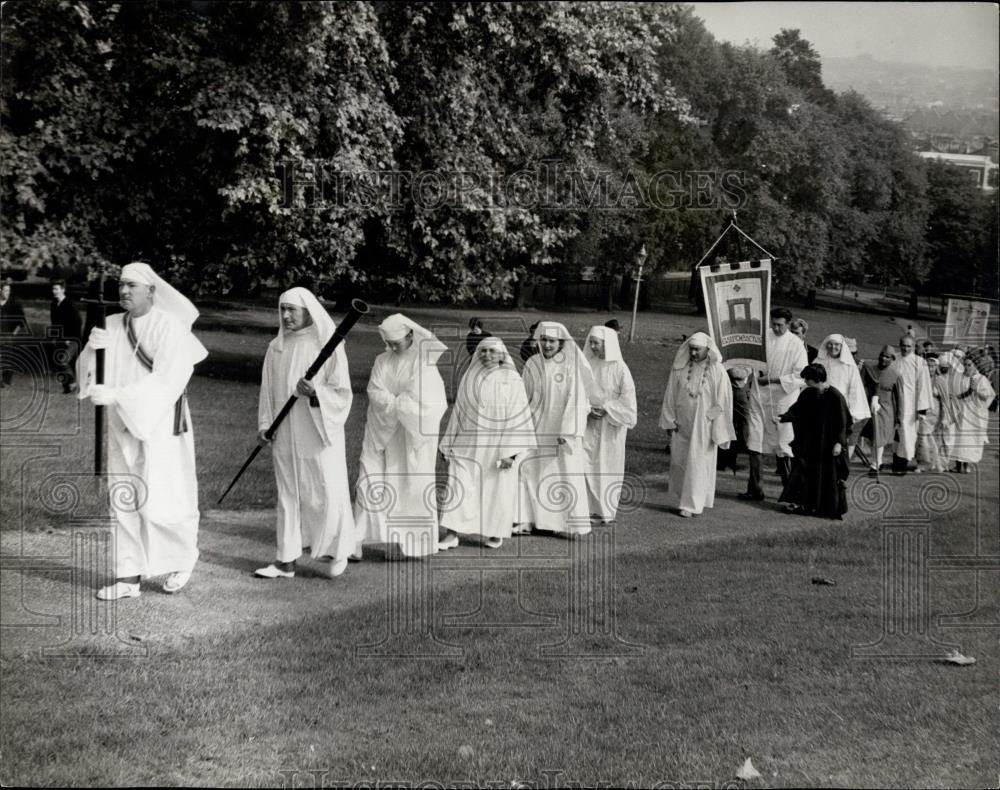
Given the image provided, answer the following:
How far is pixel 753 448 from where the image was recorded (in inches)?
369

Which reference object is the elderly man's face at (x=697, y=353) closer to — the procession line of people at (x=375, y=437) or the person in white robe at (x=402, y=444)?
the procession line of people at (x=375, y=437)

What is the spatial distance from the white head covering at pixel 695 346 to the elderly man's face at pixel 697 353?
0.05 ft

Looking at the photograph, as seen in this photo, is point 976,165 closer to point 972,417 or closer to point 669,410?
point 669,410

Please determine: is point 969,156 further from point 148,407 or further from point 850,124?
point 148,407

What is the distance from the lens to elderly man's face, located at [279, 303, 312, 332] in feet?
25.3

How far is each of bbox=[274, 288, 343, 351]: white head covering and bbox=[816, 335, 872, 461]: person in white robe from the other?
12.7 ft

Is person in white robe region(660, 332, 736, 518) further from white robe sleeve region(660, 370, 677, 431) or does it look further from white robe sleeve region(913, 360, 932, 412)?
white robe sleeve region(913, 360, 932, 412)

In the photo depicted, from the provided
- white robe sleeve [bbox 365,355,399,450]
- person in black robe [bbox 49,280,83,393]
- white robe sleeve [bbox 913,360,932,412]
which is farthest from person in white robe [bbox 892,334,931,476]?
person in black robe [bbox 49,280,83,393]

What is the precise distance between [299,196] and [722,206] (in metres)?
3.33

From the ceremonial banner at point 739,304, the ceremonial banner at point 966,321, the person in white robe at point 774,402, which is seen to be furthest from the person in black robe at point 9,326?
the ceremonial banner at point 966,321

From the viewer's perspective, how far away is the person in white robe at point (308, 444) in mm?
7887

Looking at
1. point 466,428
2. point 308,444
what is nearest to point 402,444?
point 466,428

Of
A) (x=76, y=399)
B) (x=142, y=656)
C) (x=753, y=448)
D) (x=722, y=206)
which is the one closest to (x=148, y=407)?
(x=76, y=399)

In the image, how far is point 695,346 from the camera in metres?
7.88
